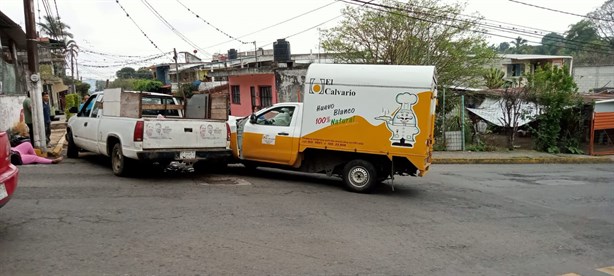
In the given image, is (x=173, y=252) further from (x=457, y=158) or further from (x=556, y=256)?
(x=457, y=158)

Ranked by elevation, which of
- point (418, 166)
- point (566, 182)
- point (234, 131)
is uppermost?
point (234, 131)

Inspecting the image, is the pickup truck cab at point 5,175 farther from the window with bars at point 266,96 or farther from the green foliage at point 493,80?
the green foliage at point 493,80

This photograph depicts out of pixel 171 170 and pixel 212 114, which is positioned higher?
pixel 212 114

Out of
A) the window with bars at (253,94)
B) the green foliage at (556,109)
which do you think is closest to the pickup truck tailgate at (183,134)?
the green foliage at (556,109)

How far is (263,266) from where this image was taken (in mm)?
4211

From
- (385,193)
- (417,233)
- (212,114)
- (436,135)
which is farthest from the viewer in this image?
(436,135)

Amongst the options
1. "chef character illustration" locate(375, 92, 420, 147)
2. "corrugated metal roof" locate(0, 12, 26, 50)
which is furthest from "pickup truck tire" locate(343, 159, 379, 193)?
"corrugated metal roof" locate(0, 12, 26, 50)

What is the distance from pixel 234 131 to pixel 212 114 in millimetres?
572

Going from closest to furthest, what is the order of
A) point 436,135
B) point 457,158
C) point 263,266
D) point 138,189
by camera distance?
point 263,266
point 138,189
point 457,158
point 436,135

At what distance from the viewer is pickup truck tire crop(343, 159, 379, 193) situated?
801 centimetres

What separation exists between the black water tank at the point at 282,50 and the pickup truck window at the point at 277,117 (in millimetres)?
12304

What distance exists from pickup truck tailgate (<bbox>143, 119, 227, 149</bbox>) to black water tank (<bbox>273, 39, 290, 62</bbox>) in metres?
12.9

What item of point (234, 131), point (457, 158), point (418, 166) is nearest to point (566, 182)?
point (457, 158)

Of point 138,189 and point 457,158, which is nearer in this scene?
point 138,189
